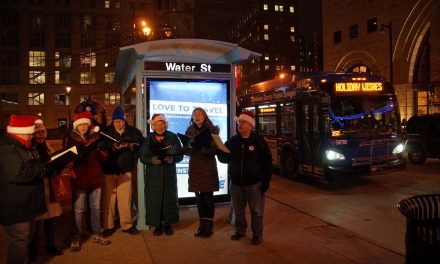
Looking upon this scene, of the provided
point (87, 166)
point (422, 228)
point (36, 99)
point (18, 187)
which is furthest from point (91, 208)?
point (36, 99)

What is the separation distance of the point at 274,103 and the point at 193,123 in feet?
24.8

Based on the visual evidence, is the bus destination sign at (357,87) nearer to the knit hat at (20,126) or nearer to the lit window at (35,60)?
the knit hat at (20,126)

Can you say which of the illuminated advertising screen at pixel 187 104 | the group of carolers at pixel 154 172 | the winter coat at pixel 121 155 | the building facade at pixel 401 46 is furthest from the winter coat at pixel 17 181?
the building facade at pixel 401 46

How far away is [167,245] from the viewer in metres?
6.09

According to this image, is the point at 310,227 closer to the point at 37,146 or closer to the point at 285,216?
the point at 285,216

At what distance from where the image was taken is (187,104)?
7.60 metres

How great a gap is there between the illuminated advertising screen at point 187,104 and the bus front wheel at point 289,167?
516 cm

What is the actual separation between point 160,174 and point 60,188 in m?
1.49

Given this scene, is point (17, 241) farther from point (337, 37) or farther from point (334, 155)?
point (337, 37)

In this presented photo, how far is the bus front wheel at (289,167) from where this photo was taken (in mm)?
12492

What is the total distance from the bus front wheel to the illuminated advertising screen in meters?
5.16

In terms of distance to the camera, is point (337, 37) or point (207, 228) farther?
point (337, 37)

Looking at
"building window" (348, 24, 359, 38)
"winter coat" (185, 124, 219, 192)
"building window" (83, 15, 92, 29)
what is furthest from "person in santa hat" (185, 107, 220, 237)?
"building window" (83, 15, 92, 29)

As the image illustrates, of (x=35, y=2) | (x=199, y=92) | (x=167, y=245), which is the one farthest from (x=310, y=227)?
(x=35, y=2)
